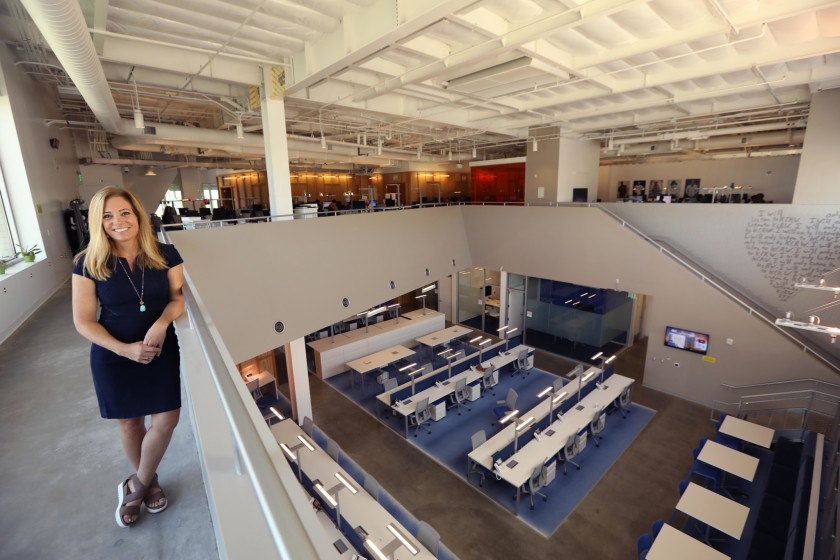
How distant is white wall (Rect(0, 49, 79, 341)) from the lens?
5078 mm

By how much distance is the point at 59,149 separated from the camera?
29.4 feet

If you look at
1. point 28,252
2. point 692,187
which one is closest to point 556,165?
point 692,187

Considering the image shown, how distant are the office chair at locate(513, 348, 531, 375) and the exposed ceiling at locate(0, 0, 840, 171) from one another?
21.2 ft

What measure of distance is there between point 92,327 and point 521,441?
700 centimetres

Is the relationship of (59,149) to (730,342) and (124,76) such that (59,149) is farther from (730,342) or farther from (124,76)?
(730,342)

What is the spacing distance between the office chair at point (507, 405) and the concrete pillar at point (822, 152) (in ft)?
25.1

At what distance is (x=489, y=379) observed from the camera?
10234 millimetres

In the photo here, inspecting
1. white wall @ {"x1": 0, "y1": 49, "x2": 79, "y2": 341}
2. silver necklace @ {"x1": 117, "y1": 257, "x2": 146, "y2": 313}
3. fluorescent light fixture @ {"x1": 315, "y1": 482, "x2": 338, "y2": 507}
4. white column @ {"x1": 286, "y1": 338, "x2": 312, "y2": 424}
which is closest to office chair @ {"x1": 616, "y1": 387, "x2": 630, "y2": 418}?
fluorescent light fixture @ {"x1": 315, "y1": 482, "x2": 338, "y2": 507}

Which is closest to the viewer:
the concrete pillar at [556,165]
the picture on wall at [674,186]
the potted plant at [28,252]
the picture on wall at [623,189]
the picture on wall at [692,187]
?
the potted plant at [28,252]

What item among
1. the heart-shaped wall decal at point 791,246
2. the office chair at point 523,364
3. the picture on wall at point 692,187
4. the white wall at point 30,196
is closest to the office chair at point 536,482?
the office chair at point 523,364

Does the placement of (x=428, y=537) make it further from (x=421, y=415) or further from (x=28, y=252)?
(x=28, y=252)

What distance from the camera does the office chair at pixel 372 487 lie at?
5624 millimetres

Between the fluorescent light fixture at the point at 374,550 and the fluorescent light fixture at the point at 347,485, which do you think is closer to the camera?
the fluorescent light fixture at the point at 374,550

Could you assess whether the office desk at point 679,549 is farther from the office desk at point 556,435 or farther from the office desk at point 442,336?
the office desk at point 442,336
